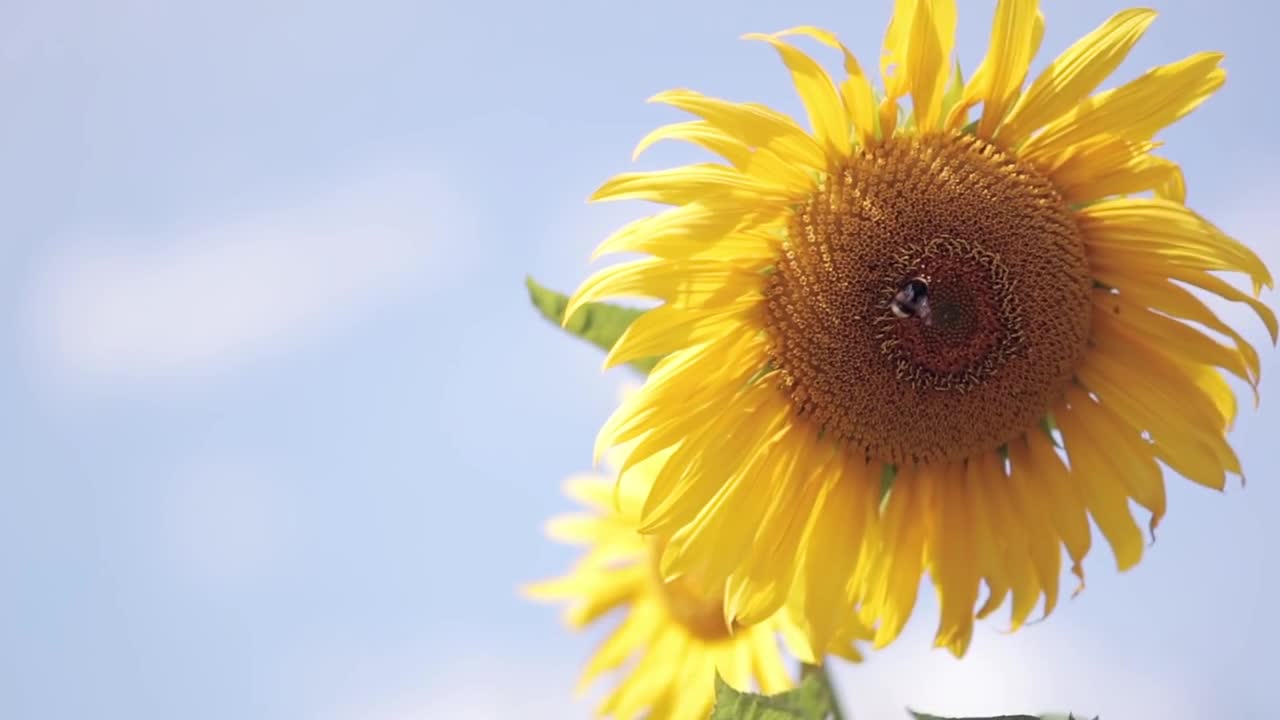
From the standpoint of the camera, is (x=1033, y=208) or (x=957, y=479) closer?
(x=1033, y=208)

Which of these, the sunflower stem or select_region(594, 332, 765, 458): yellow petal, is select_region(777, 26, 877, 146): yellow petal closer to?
select_region(594, 332, 765, 458): yellow petal

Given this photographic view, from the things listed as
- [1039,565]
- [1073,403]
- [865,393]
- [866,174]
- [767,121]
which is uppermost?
[767,121]

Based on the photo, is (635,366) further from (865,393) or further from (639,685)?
(639,685)

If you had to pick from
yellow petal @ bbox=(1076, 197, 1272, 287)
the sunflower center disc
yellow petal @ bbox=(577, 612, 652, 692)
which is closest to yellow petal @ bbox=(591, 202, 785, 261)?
the sunflower center disc

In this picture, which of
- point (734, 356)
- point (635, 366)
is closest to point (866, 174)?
point (734, 356)

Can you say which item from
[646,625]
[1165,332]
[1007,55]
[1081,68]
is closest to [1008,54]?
[1007,55]
